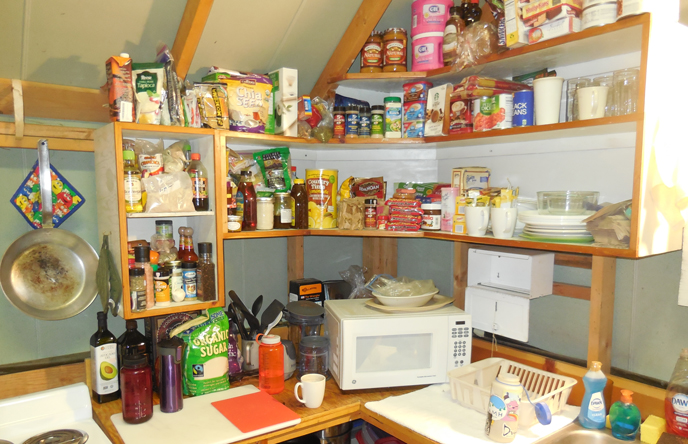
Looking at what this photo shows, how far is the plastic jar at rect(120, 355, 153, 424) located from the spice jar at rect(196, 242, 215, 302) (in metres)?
0.34

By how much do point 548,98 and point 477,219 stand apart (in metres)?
0.48

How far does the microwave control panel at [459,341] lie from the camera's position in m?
1.77

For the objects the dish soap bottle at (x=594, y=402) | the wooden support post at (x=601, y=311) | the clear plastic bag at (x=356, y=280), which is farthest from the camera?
the clear plastic bag at (x=356, y=280)

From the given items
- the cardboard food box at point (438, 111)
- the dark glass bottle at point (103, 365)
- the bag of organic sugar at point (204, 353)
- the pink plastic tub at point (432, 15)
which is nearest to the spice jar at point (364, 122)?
the cardboard food box at point (438, 111)

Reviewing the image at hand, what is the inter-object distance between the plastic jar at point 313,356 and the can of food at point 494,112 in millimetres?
1042

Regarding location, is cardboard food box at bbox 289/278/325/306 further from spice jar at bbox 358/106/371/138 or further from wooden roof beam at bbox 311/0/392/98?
wooden roof beam at bbox 311/0/392/98

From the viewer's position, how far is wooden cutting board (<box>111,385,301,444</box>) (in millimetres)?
1396

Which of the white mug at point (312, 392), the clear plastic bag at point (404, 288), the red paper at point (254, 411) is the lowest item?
the red paper at point (254, 411)

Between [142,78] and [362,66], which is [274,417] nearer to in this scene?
[142,78]

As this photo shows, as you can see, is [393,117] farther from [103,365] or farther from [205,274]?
[103,365]

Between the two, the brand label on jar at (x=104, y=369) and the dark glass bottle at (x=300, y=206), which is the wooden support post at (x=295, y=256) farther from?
the brand label on jar at (x=104, y=369)

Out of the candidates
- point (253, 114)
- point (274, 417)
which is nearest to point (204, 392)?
point (274, 417)

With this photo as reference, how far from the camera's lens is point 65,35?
1635mm

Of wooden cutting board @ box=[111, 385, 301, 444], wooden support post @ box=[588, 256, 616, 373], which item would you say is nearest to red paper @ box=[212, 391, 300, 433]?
wooden cutting board @ box=[111, 385, 301, 444]
